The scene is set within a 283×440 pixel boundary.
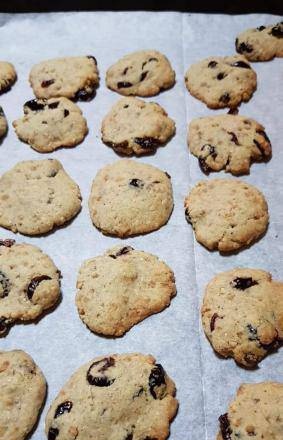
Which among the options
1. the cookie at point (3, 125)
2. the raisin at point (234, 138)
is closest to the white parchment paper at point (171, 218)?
the cookie at point (3, 125)

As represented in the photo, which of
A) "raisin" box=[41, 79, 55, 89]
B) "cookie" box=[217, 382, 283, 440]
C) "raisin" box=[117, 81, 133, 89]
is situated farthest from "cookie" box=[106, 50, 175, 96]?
"cookie" box=[217, 382, 283, 440]

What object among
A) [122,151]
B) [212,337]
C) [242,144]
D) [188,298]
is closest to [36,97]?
[122,151]

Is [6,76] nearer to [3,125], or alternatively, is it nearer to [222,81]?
[3,125]

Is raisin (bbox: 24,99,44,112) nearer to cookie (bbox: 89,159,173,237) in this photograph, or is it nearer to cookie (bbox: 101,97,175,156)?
cookie (bbox: 101,97,175,156)

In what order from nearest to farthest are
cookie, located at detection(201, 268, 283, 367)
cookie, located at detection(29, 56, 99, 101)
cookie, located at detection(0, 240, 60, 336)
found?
cookie, located at detection(201, 268, 283, 367) < cookie, located at detection(0, 240, 60, 336) < cookie, located at detection(29, 56, 99, 101)

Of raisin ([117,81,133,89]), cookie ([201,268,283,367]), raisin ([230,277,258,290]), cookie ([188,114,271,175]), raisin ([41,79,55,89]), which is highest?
raisin ([41,79,55,89])

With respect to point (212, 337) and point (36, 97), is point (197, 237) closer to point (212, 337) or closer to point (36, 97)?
point (212, 337)
